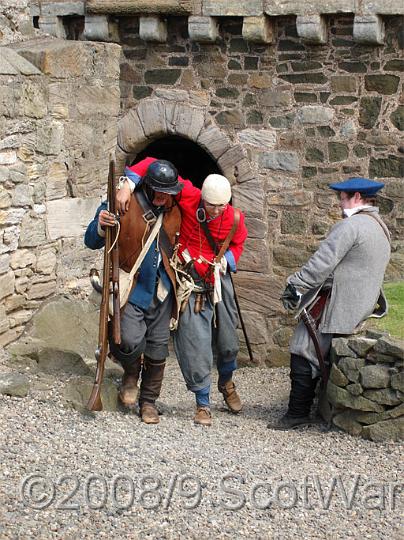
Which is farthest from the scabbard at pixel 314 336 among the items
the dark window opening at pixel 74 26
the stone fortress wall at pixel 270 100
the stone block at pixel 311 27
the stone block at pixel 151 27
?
the dark window opening at pixel 74 26

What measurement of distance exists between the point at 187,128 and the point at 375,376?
570cm

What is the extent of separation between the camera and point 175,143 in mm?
13227

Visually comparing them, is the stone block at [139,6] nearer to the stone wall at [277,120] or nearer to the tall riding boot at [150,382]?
the stone wall at [277,120]

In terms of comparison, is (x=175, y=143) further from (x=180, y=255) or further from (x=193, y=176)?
(x=180, y=255)

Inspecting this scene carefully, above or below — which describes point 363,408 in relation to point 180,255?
below

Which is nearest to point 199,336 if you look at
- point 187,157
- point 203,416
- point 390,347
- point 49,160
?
point 203,416

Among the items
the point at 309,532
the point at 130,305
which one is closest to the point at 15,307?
the point at 130,305

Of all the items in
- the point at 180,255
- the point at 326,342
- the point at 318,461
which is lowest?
the point at 318,461

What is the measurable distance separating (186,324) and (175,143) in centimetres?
717

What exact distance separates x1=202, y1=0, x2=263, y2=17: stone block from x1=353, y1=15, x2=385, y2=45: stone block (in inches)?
37.7

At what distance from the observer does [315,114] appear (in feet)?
35.3

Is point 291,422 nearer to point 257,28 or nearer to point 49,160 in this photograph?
point 49,160

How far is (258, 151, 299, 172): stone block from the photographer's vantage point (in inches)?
433

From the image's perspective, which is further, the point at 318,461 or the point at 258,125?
the point at 258,125
